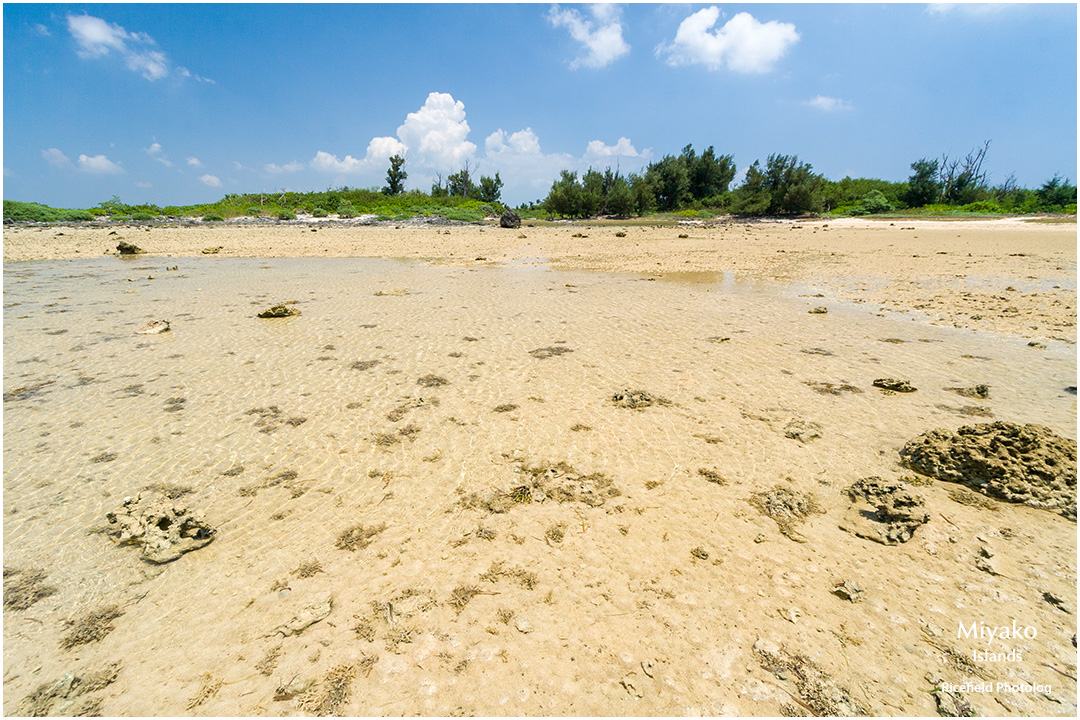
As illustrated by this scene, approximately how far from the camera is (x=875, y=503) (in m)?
3.11

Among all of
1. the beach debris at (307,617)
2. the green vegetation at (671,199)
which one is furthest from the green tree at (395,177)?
the beach debris at (307,617)

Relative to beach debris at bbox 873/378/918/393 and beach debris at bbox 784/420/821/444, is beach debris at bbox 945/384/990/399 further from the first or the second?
beach debris at bbox 784/420/821/444

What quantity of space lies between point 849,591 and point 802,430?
1.97m

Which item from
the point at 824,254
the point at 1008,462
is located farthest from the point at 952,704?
the point at 824,254

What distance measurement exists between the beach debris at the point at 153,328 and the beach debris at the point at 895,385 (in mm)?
10252

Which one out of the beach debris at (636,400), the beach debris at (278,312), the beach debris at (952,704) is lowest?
the beach debris at (952,704)

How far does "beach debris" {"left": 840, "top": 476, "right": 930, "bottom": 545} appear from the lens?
2.85 m

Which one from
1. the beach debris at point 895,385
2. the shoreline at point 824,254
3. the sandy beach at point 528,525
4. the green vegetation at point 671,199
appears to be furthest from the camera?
the green vegetation at point 671,199

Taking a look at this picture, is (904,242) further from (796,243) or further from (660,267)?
(660,267)

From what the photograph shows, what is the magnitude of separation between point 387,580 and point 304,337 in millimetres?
5549

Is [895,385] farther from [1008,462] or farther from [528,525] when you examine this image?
[528,525]

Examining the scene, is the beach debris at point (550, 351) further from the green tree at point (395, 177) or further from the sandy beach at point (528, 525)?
the green tree at point (395, 177)

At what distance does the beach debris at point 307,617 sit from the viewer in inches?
89.2

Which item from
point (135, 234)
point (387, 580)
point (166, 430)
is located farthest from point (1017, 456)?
point (135, 234)
